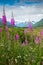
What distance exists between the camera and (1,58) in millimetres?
4324

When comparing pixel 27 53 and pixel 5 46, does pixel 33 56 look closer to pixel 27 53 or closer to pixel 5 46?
pixel 27 53

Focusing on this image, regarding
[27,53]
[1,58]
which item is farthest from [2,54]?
[27,53]

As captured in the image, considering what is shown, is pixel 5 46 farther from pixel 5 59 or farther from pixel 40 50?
pixel 40 50

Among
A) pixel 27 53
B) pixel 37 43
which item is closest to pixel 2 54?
pixel 27 53

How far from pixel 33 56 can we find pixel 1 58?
0.54 m

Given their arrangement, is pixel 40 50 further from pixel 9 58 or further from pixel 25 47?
pixel 9 58

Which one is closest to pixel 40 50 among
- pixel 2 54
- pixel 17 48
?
pixel 17 48

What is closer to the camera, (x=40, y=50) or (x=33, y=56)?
(x=33, y=56)

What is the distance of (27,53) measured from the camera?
4309 millimetres

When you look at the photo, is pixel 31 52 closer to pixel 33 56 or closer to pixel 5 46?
pixel 33 56

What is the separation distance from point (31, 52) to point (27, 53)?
0.23 ft

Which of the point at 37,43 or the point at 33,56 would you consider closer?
the point at 33,56

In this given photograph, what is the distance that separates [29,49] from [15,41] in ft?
0.96

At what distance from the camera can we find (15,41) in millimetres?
4465
